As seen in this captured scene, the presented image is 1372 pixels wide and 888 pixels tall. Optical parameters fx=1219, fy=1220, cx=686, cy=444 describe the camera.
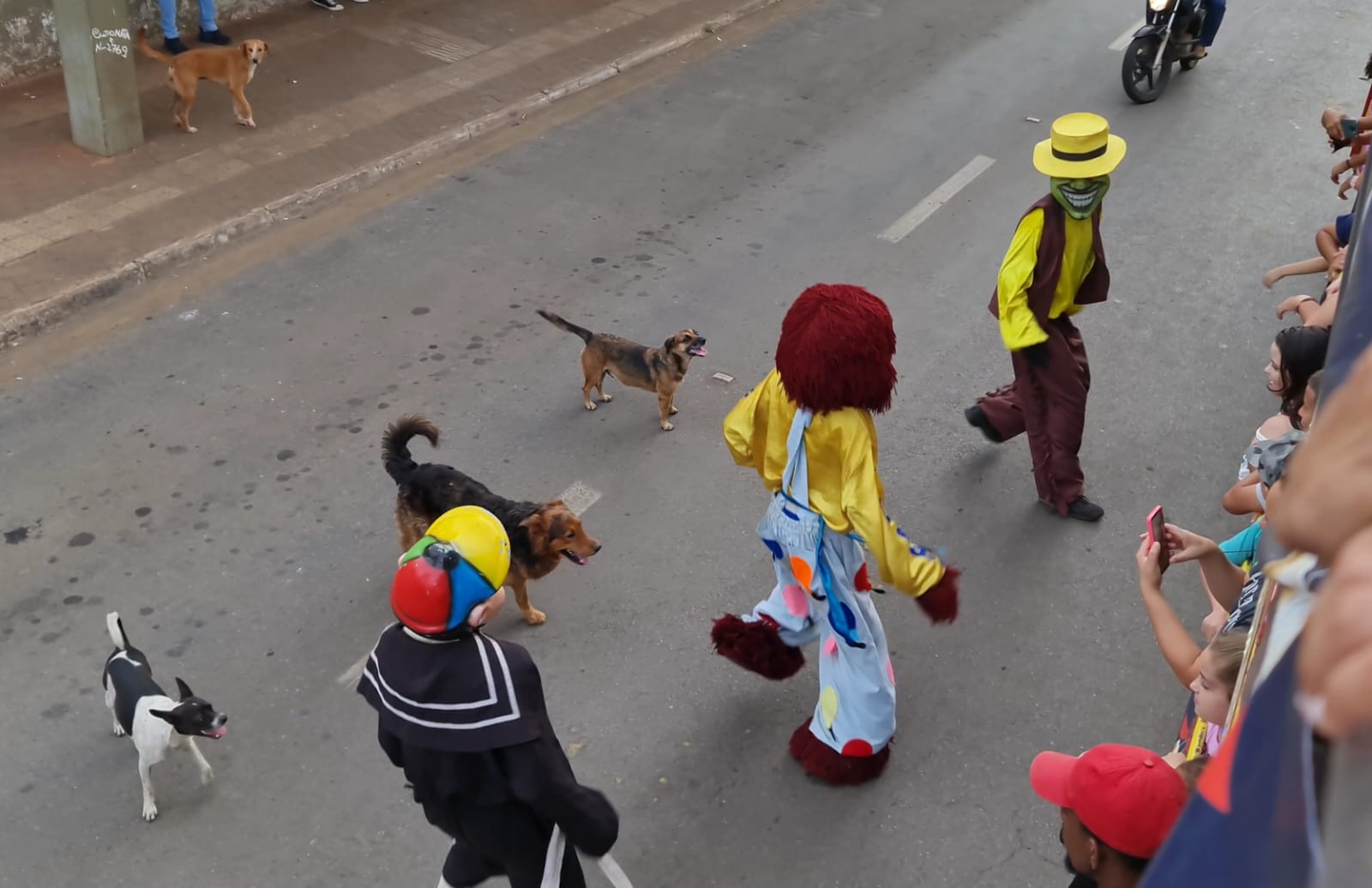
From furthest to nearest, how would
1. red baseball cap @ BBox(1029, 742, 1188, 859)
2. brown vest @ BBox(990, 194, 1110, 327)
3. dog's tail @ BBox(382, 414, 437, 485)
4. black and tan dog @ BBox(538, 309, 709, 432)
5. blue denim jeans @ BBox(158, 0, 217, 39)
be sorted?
blue denim jeans @ BBox(158, 0, 217, 39)
black and tan dog @ BBox(538, 309, 709, 432)
brown vest @ BBox(990, 194, 1110, 327)
dog's tail @ BBox(382, 414, 437, 485)
red baseball cap @ BBox(1029, 742, 1188, 859)

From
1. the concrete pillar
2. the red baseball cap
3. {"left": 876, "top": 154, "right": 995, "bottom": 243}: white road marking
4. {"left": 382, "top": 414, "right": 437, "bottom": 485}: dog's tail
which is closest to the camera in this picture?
the red baseball cap

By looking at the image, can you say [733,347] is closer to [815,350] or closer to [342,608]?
[342,608]

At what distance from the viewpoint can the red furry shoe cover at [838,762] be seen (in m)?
4.66

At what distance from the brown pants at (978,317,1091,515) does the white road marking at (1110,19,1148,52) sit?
830 cm

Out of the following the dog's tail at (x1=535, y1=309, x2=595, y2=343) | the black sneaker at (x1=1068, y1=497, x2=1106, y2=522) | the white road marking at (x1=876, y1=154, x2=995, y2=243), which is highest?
the dog's tail at (x1=535, y1=309, x2=595, y2=343)

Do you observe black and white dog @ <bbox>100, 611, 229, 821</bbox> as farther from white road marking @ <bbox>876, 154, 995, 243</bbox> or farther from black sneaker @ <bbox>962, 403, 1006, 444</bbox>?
white road marking @ <bbox>876, 154, 995, 243</bbox>

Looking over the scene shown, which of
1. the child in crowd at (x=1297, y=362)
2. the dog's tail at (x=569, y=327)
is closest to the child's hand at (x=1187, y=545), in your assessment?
the child in crowd at (x=1297, y=362)

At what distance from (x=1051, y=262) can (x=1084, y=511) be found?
54.8 inches

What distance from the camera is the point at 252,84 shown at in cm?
1087

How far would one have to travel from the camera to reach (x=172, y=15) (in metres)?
11.0

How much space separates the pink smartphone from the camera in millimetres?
3703

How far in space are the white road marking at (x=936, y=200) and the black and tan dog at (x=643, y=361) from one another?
9.92 ft

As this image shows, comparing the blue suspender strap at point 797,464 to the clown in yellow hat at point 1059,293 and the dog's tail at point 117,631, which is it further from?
the dog's tail at point 117,631

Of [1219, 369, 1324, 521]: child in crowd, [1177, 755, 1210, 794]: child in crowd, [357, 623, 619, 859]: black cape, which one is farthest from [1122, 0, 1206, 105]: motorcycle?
[357, 623, 619, 859]: black cape
